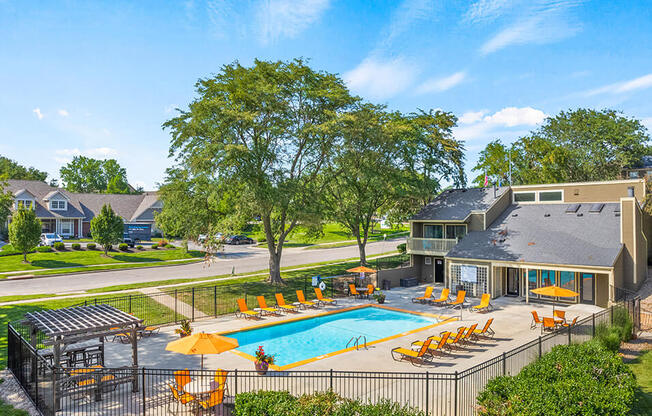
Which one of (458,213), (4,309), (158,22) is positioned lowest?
(4,309)

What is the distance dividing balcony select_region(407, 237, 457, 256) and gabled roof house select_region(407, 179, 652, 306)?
2.9 inches

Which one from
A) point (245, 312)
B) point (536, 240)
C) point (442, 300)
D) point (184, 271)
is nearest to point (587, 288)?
point (536, 240)

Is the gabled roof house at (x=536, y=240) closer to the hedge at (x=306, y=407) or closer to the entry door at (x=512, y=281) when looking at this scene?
the entry door at (x=512, y=281)

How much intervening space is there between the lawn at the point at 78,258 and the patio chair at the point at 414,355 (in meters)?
25.0

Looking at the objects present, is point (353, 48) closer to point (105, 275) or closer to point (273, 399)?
point (273, 399)

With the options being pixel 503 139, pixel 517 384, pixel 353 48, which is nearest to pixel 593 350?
pixel 517 384

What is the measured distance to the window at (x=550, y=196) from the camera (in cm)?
2944

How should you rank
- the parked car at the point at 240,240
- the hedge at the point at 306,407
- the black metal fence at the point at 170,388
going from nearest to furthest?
the hedge at the point at 306,407 < the black metal fence at the point at 170,388 < the parked car at the point at 240,240

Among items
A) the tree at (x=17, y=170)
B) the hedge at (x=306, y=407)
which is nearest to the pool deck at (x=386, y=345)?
the hedge at (x=306, y=407)

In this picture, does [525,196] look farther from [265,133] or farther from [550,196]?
[265,133]

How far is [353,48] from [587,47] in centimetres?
1359

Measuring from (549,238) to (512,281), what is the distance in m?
3.59

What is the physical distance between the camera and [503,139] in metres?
56.1

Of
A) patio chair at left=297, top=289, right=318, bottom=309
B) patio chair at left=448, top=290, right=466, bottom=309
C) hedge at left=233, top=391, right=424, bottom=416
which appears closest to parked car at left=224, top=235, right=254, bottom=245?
patio chair at left=297, top=289, right=318, bottom=309
